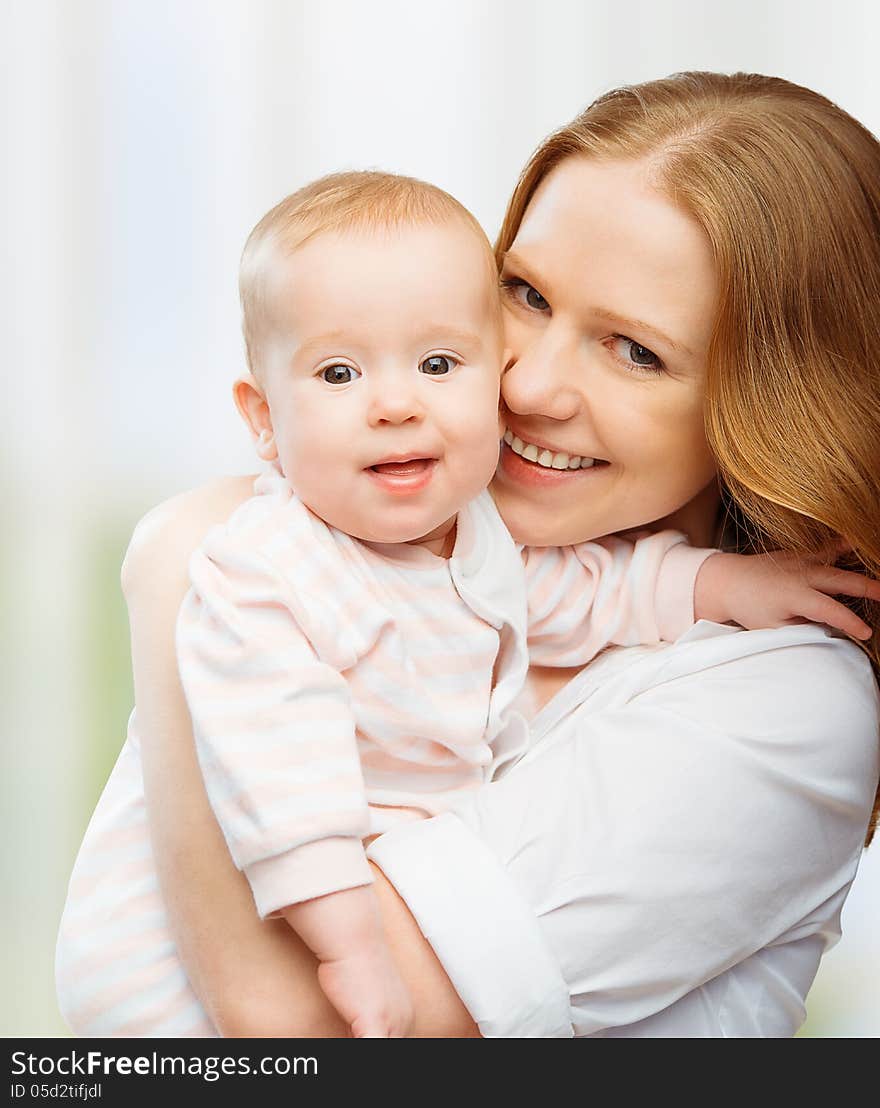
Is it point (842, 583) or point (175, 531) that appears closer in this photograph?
point (175, 531)

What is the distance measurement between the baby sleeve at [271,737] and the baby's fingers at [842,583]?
578 millimetres

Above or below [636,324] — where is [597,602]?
below

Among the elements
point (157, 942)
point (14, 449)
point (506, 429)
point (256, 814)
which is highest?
point (506, 429)

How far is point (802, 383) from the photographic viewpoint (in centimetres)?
138

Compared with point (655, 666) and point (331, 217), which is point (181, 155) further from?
point (655, 666)

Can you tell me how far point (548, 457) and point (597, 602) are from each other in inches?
7.1

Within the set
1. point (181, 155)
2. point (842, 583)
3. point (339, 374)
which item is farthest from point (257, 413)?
point (181, 155)

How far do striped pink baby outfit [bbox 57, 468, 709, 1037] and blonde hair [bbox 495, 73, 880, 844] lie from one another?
0.19 metres

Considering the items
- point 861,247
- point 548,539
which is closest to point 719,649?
point 548,539

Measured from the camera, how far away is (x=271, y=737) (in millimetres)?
1091

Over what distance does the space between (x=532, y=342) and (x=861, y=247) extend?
373mm

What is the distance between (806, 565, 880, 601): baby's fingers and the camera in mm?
1399
